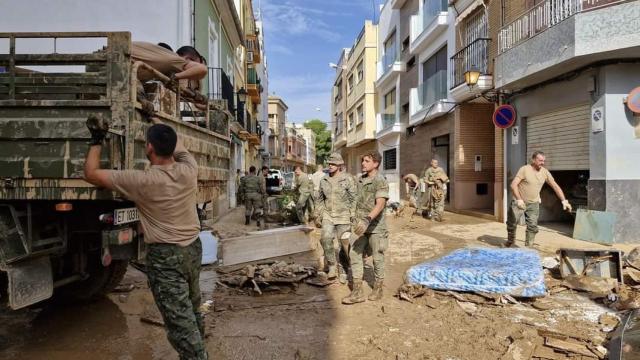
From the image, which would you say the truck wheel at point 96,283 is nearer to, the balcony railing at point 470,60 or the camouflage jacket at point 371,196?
the camouflage jacket at point 371,196

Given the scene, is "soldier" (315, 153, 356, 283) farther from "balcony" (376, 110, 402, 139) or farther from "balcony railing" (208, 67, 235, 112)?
"balcony" (376, 110, 402, 139)

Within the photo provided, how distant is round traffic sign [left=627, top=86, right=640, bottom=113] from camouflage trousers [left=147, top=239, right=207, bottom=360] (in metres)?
8.44

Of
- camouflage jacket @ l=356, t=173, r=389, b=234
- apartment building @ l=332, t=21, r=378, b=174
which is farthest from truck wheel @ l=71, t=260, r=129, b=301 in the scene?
apartment building @ l=332, t=21, r=378, b=174

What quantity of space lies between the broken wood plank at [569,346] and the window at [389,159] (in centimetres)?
2083

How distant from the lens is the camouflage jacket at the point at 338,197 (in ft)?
19.6

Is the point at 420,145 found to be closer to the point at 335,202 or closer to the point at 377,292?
the point at 335,202

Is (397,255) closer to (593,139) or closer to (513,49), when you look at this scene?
(593,139)

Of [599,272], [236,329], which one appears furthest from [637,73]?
[236,329]

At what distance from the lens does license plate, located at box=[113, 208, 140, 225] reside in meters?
3.50

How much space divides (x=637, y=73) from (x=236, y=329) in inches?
331

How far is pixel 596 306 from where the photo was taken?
15.7ft

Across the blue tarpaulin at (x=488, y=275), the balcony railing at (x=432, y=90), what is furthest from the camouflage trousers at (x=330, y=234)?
the balcony railing at (x=432, y=90)

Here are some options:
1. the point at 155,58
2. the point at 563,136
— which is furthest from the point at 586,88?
the point at 155,58

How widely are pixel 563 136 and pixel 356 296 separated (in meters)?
7.21
